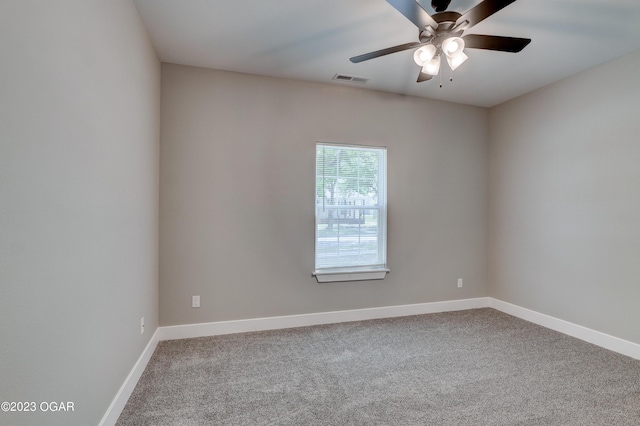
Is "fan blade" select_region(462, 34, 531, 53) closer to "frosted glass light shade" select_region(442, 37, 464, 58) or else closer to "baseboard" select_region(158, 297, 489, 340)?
"frosted glass light shade" select_region(442, 37, 464, 58)

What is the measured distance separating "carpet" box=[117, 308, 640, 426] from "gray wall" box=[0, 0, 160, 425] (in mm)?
514

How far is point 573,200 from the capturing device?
3.22 metres

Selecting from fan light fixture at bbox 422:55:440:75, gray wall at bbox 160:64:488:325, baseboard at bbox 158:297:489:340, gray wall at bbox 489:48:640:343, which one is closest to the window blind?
gray wall at bbox 160:64:488:325

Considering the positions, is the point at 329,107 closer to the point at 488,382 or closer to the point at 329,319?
the point at 329,319

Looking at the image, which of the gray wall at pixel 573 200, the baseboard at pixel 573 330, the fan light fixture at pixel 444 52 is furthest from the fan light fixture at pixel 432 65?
the baseboard at pixel 573 330

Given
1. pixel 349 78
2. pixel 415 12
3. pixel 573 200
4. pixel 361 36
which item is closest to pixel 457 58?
pixel 415 12

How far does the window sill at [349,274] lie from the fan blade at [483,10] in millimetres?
2576

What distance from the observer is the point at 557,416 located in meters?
1.89

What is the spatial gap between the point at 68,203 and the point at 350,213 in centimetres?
274

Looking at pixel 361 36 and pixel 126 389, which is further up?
pixel 361 36

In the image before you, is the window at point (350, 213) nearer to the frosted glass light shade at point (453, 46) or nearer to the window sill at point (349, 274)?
the window sill at point (349, 274)

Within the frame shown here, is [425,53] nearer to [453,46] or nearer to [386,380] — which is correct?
[453,46]

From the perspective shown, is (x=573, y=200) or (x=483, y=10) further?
(x=573, y=200)

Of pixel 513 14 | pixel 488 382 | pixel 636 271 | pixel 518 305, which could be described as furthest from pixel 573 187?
pixel 488 382
